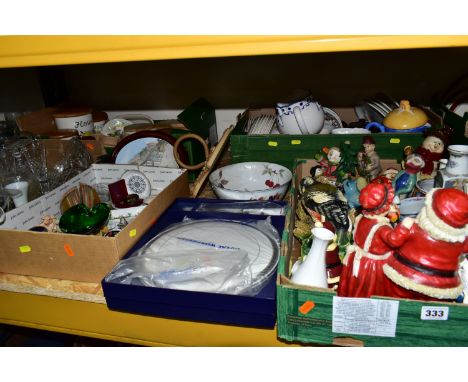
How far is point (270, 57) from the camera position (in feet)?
3.98

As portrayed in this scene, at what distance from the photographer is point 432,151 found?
29.1 inches

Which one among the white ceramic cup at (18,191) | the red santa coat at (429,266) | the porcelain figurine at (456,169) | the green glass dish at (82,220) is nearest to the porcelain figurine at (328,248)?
the red santa coat at (429,266)

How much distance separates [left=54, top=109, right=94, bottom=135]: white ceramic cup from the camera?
1.10 m

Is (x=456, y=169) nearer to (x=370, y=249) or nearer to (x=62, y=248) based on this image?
(x=370, y=249)

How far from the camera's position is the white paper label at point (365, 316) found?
0.45 metres

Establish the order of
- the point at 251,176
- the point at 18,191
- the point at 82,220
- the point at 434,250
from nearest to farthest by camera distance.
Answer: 1. the point at 434,250
2. the point at 82,220
3. the point at 18,191
4. the point at 251,176

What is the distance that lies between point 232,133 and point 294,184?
0.89 ft

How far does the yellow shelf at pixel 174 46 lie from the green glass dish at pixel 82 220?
265mm

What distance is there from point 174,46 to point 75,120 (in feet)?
2.43

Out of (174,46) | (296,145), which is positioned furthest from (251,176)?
(174,46)

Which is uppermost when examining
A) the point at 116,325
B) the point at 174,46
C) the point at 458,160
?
the point at 174,46

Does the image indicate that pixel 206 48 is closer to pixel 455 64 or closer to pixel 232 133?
pixel 232 133

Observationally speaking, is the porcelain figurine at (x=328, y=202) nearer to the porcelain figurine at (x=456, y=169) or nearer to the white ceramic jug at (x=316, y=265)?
the white ceramic jug at (x=316, y=265)

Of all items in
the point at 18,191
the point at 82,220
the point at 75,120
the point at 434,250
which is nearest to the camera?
the point at 434,250
